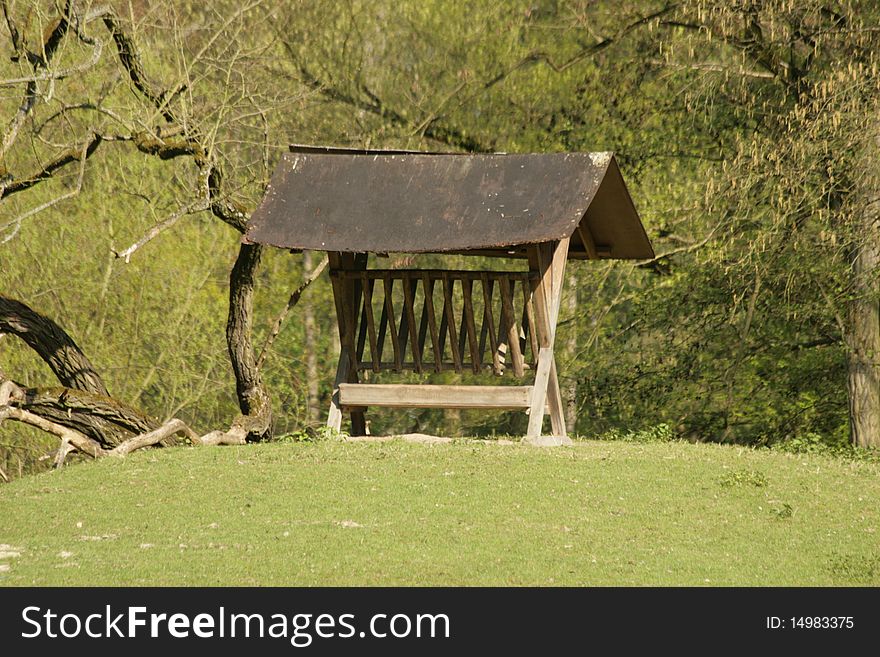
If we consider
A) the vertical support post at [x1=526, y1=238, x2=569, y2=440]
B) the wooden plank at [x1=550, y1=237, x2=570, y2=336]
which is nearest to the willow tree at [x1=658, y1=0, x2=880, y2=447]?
the wooden plank at [x1=550, y1=237, x2=570, y2=336]

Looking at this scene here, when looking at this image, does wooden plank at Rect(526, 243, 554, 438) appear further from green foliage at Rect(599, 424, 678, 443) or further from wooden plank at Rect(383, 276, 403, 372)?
green foliage at Rect(599, 424, 678, 443)

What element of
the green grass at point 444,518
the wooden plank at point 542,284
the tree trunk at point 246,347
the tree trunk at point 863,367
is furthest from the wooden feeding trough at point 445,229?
the tree trunk at point 863,367

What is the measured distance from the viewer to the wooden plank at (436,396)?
44.5 ft

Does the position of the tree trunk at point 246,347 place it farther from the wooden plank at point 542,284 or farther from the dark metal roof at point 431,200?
the wooden plank at point 542,284

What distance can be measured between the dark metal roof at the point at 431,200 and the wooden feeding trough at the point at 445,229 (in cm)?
1

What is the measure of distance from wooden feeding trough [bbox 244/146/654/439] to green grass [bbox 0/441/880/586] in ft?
3.25

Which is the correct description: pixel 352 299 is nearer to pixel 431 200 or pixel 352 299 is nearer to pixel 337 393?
pixel 337 393

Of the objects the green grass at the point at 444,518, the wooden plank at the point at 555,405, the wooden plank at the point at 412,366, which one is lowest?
the green grass at the point at 444,518

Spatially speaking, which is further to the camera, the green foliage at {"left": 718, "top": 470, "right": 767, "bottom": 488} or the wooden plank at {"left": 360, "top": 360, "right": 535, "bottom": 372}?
the wooden plank at {"left": 360, "top": 360, "right": 535, "bottom": 372}

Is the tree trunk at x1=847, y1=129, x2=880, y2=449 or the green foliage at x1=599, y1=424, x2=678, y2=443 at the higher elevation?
the tree trunk at x1=847, y1=129, x2=880, y2=449

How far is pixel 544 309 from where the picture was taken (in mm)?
13648

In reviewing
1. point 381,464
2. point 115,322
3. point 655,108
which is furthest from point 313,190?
point 655,108

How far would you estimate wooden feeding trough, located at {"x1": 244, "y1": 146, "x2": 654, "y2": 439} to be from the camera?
1301 centimetres

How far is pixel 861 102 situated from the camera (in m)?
17.2
